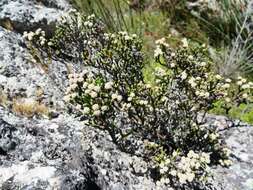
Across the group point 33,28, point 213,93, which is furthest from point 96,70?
point 213,93

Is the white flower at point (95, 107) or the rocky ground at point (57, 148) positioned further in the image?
the white flower at point (95, 107)

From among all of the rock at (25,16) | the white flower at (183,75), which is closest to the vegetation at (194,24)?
the rock at (25,16)

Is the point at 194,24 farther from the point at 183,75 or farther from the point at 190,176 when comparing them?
the point at 190,176

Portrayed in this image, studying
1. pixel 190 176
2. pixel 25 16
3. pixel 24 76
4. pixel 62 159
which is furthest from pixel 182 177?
pixel 25 16

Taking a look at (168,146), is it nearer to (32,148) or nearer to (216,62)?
(32,148)

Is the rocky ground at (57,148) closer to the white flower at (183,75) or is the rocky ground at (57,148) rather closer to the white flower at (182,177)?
the white flower at (182,177)

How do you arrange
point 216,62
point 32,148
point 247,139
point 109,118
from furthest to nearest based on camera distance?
point 216,62
point 247,139
point 109,118
point 32,148

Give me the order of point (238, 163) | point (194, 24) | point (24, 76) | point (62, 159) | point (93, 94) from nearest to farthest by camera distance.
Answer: point (62, 159), point (93, 94), point (238, 163), point (24, 76), point (194, 24)
